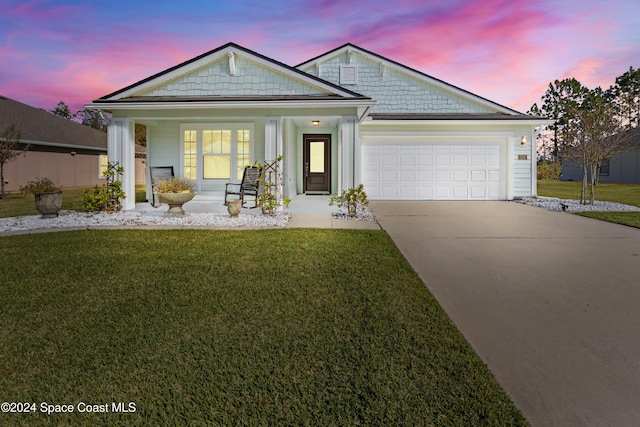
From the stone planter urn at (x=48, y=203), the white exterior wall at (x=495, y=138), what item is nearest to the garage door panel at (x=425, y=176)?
the white exterior wall at (x=495, y=138)

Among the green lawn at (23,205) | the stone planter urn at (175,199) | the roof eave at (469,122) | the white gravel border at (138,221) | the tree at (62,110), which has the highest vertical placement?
the tree at (62,110)

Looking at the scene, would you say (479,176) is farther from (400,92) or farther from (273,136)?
(273,136)

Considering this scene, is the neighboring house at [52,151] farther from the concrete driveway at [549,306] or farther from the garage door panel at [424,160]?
the concrete driveway at [549,306]

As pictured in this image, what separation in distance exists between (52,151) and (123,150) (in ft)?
48.3

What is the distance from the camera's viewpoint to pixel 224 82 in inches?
417

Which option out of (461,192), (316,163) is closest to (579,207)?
(461,192)

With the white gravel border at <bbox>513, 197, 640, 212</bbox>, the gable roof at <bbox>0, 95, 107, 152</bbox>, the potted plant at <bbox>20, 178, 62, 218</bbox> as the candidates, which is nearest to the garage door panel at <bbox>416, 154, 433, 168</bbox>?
the white gravel border at <bbox>513, 197, 640, 212</bbox>

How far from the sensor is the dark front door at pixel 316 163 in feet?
A: 52.1

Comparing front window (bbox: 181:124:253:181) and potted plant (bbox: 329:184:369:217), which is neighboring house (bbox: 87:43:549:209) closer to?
front window (bbox: 181:124:253:181)

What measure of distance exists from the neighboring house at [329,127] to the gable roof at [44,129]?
11950 mm

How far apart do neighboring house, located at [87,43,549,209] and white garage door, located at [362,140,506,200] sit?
0.04 metres

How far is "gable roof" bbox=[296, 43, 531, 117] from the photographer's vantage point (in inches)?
582

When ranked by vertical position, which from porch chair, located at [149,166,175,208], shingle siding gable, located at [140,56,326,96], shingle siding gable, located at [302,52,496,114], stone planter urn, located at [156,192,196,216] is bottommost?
stone planter urn, located at [156,192,196,216]

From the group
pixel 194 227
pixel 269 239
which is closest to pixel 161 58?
pixel 194 227
